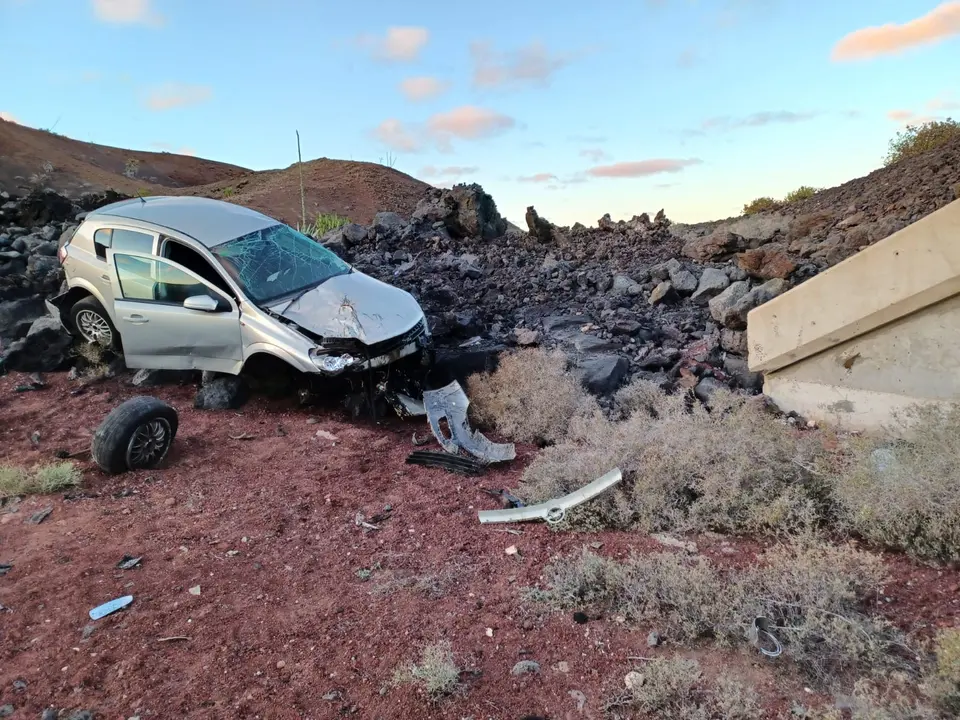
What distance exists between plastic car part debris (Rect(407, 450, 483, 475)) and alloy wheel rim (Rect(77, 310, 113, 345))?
202 inches

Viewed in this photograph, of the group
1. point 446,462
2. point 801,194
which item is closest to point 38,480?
point 446,462

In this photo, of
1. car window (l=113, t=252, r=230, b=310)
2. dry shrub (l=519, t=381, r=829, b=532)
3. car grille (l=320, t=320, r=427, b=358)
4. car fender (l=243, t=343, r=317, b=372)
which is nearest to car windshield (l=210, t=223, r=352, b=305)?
car window (l=113, t=252, r=230, b=310)

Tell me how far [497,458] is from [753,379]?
131 inches

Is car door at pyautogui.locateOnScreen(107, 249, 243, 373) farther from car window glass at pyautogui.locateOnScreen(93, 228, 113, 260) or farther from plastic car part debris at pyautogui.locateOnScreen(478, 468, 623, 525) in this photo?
plastic car part debris at pyautogui.locateOnScreen(478, 468, 623, 525)

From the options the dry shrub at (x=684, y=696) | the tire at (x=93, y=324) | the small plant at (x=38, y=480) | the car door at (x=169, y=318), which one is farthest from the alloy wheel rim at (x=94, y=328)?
the dry shrub at (x=684, y=696)

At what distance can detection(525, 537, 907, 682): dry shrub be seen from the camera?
11.2 feet

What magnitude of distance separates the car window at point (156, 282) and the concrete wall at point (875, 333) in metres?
6.08

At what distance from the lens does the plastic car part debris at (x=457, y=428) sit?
667 cm

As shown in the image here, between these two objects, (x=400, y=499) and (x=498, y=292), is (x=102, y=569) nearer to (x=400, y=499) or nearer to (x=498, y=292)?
(x=400, y=499)

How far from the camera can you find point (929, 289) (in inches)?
231

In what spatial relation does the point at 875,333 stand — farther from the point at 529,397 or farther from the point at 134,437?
the point at 134,437

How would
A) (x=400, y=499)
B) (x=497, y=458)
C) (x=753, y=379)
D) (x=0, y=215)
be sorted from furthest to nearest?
1. (x=0, y=215)
2. (x=753, y=379)
3. (x=497, y=458)
4. (x=400, y=499)

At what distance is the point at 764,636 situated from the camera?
11.7ft

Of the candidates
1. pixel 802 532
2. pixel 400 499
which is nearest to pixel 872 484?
pixel 802 532
